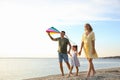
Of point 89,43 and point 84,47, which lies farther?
point 84,47

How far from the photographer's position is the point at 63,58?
1630cm

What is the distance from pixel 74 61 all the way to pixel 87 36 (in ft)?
6.56

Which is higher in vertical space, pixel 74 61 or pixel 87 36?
pixel 87 36

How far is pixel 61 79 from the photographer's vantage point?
15.2 metres

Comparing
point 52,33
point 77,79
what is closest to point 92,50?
point 77,79

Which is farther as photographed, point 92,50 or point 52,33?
point 52,33

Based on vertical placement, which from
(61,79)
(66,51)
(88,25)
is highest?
(88,25)

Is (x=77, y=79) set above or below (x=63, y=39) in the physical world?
below

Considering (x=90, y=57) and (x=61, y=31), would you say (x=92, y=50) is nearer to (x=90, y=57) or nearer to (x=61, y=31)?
(x=90, y=57)

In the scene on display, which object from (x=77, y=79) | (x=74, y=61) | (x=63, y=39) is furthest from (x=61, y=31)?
(x=77, y=79)

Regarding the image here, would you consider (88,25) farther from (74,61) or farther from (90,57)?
(74,61)

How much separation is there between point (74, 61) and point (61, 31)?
1496mm

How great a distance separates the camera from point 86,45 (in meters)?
14.9

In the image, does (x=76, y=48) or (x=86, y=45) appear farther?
(x=76, y=48)
